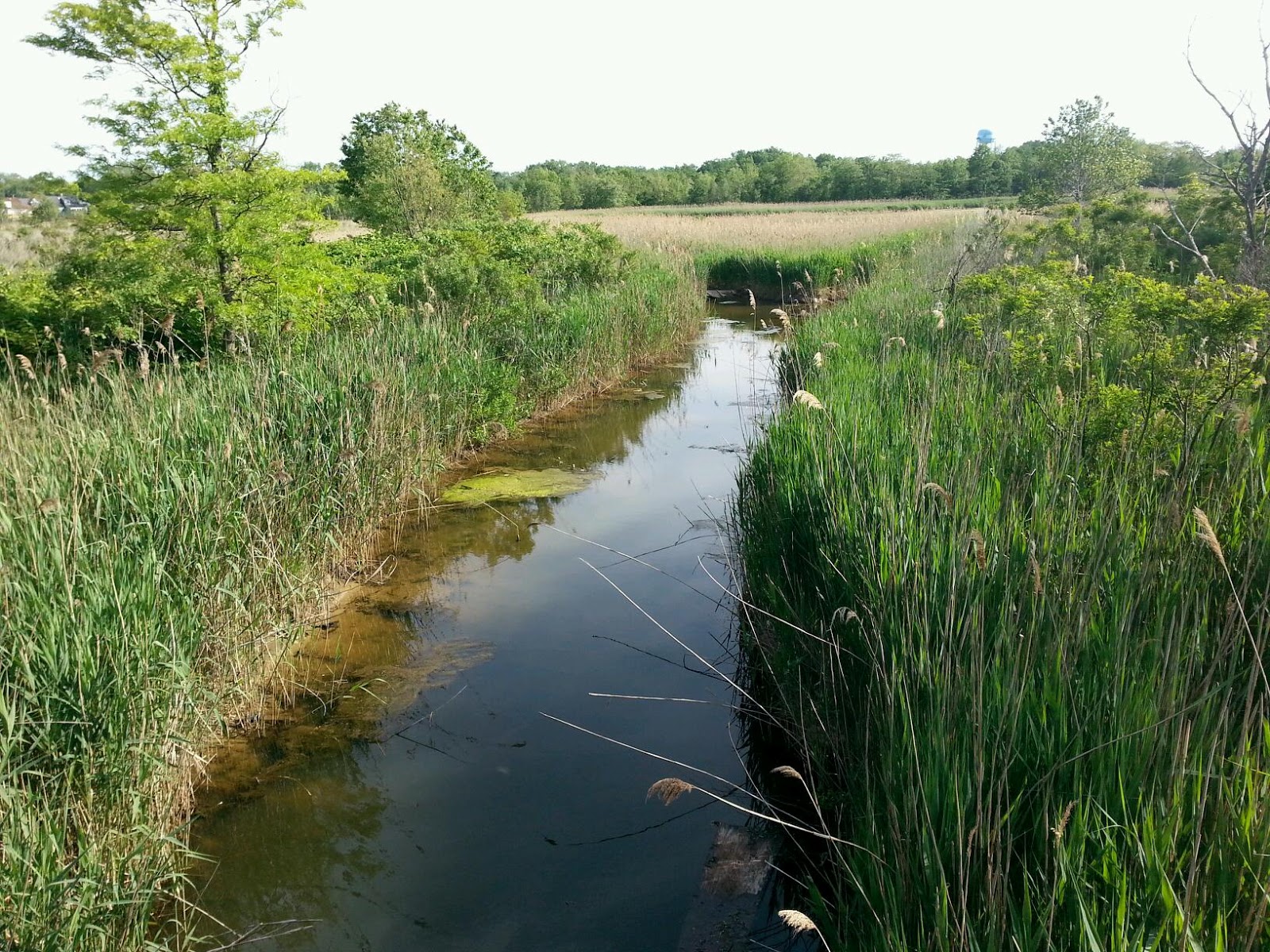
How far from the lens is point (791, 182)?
60.8 m

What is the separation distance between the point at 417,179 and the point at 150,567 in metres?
17.1

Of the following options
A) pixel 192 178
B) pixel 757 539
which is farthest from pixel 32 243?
pixel 757 539

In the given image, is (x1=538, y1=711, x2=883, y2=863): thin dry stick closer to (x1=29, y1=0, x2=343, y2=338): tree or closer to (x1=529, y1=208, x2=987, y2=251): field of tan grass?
(x1=29, y1=0, x2=343, y2=338): tree

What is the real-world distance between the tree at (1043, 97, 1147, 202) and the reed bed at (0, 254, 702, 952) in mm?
14959

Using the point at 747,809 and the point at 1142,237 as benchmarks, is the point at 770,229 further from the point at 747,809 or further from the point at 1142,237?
the point at 747,809

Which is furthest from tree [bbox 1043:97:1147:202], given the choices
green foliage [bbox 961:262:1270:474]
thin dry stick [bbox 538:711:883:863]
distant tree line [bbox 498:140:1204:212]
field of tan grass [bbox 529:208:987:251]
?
distant tree line [bbox 498:140:1204:212]

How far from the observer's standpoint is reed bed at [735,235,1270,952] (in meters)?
1.58

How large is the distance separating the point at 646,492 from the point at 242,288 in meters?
3.82

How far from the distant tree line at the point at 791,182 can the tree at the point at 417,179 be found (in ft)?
88.7

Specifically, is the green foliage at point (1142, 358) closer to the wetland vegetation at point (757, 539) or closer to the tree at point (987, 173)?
the wetland vegetation at point (757, 539)

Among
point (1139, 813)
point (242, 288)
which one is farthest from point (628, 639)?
point (242, 288)

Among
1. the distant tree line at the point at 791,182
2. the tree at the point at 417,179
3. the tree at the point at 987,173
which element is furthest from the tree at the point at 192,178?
the tree at the point at 987,173

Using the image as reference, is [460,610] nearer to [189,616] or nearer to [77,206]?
[189,616]

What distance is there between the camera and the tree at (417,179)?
60.6ft
